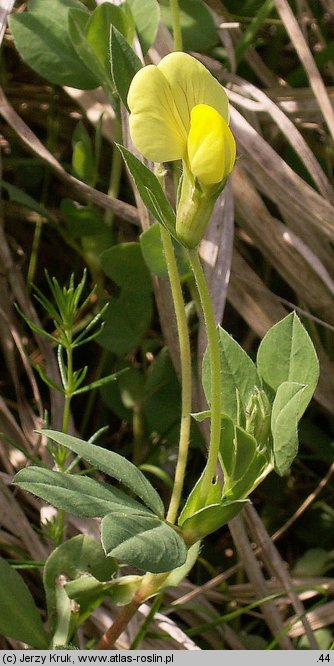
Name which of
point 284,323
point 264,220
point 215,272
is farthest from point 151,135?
point 264,220

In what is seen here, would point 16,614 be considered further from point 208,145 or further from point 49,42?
point 49,42

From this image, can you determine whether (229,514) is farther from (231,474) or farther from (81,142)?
(81,142)

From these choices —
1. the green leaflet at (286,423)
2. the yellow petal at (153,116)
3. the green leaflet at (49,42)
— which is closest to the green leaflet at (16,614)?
the green leaflet at (286,423)

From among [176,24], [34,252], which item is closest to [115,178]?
[34,252]

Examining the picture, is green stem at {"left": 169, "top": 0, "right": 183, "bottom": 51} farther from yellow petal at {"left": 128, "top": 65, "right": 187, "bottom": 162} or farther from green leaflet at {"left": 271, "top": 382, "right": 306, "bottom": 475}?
green leaflet at {"left": 271, "top": 382, "right": 306, "bottom": 475}

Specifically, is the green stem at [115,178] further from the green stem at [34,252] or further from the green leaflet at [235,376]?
the green leaflet at [235,376]

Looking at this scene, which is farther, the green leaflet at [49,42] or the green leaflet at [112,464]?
the green leaflet at [49,42]
